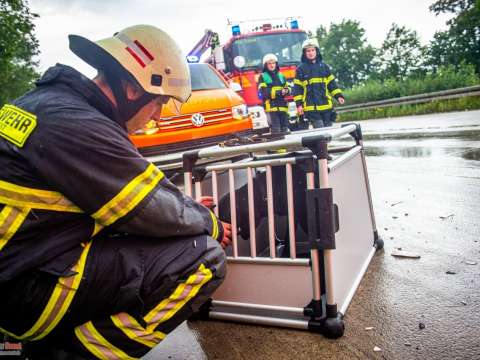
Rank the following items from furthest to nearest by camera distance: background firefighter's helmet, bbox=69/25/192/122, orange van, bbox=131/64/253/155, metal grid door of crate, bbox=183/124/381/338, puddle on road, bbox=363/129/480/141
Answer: puddle on road, bbox=363/129/480/141, orange van, bbox=131/64/253/155, metal grid door of crate, bbox=183/124/381/338, background firefighter's helmet, bbox=69/25/192/122

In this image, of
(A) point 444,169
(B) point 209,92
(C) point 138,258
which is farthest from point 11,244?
(B) point 209,92

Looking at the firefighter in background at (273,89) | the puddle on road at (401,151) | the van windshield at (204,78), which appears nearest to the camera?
the puddle on road at (401,151)

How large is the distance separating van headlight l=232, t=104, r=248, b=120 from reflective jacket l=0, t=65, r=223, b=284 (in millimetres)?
6011

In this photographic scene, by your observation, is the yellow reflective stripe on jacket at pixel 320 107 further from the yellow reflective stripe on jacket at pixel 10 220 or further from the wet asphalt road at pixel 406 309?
the yellow reflective stripe on jacket at pixel 10 220

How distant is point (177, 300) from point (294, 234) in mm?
769

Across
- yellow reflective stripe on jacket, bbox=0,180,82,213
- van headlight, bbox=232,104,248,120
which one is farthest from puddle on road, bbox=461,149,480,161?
yellow reflective stripe on jacket, bbox=0,180,82,213

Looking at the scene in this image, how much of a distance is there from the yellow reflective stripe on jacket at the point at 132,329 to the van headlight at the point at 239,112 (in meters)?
6.09

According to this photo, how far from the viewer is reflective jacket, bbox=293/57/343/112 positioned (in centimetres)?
825

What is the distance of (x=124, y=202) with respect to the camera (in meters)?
1.53

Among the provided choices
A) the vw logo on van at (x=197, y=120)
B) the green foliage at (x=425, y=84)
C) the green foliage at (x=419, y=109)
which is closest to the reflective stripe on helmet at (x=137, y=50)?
the vw logo on van at (x=197, y=120)

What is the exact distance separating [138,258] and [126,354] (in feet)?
1.25

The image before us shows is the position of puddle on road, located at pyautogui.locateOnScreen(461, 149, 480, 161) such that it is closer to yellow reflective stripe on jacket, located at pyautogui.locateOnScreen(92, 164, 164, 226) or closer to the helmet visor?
the helmet visor

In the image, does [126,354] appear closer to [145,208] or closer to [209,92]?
[145,208]

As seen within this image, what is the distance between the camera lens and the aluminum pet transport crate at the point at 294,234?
2125 millimetres
